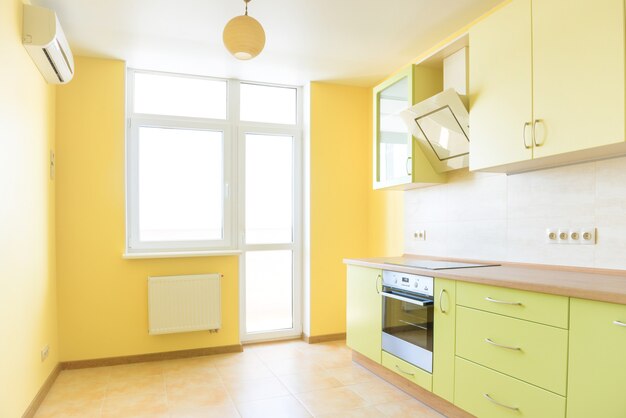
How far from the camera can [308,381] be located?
3092 mm

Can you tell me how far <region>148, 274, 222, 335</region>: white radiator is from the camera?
360 cm

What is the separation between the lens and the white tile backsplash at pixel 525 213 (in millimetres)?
2096

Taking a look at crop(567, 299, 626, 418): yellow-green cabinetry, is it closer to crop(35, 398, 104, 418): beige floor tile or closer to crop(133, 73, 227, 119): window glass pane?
crop(35, 398, 104, 418): beige floor tile

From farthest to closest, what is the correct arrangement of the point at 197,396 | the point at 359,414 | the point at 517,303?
1. the point at 197,396
2. the point at 359,414
3. the point at 517,303

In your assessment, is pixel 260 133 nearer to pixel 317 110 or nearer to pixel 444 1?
pixel 317 110

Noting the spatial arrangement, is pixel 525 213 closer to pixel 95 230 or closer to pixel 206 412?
pixel 206 412

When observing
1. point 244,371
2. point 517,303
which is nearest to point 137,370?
point 244,371

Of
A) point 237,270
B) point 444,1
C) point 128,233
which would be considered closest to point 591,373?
point 444,1

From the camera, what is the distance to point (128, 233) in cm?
371

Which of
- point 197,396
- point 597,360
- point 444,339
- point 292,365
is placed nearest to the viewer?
point 597,360

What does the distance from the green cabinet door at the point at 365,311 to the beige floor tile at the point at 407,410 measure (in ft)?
1.30

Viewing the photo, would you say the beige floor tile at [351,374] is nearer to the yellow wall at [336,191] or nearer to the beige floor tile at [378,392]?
the beige floor tile at [378,392]

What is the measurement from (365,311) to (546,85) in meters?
1.93

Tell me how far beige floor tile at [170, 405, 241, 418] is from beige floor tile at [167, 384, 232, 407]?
0.05m
